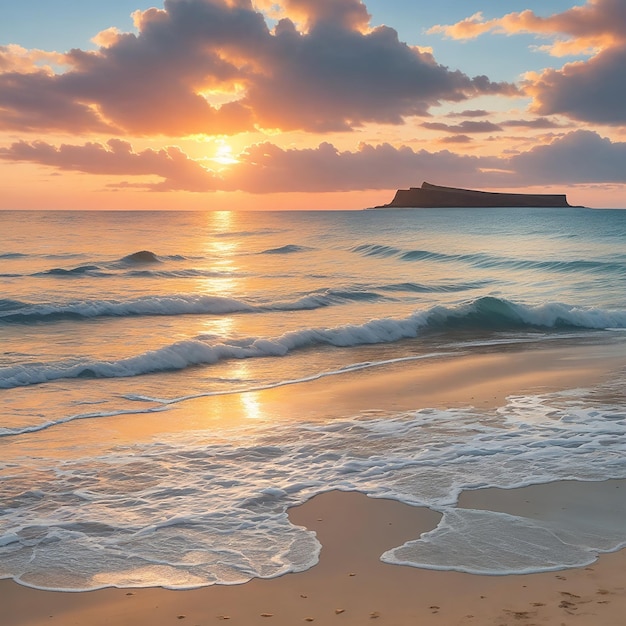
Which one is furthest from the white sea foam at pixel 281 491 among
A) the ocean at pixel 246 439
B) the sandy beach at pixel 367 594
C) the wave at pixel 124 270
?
the wave at pixel 124 270

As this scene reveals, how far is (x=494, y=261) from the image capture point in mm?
38969

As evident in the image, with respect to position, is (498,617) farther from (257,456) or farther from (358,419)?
(358,419)

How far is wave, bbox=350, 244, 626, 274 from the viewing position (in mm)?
33875

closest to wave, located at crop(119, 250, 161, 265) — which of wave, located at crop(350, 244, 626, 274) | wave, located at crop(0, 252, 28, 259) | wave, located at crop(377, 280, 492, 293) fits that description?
wave, located at crop(0, 252, 28, 259)

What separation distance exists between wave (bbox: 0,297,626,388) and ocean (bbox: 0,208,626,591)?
5cm

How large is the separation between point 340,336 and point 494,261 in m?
25.1

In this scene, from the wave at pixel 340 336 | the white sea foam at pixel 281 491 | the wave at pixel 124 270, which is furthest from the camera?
the wave at pixel 124 270

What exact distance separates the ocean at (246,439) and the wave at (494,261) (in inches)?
455

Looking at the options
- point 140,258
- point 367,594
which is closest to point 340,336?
point 367,594

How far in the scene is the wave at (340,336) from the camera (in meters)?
12.1

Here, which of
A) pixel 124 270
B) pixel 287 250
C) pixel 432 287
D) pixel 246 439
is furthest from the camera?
pixel 287 250

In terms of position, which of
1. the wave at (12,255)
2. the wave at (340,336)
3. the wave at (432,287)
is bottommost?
the wave at (340,336)

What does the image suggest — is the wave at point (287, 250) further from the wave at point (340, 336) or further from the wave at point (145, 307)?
the wave at point (340, 336)

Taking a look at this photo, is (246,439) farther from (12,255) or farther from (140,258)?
(12,255)
